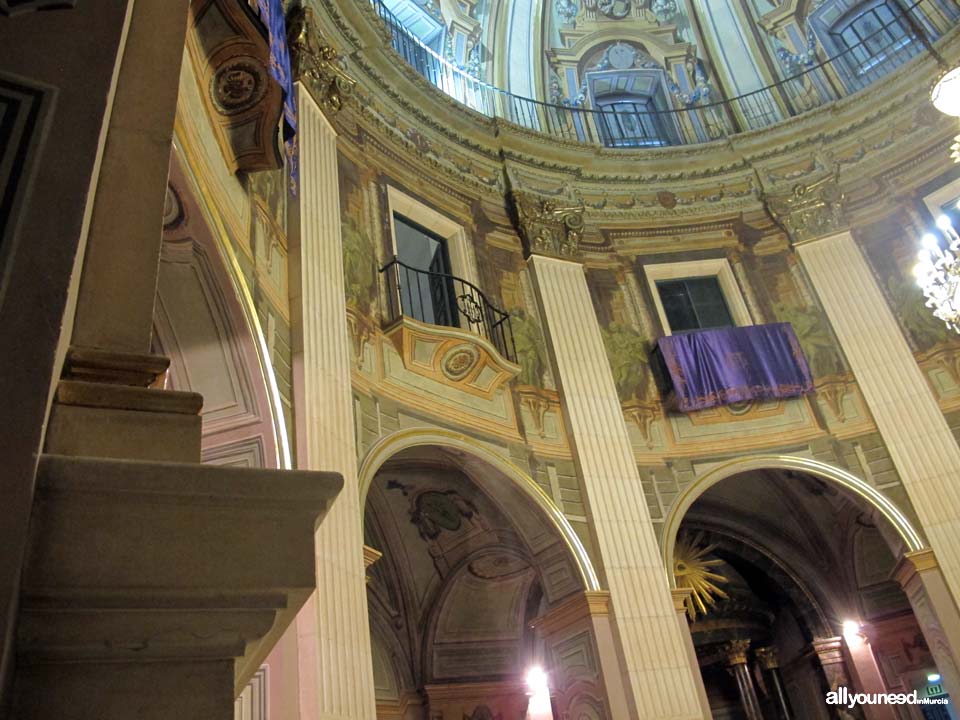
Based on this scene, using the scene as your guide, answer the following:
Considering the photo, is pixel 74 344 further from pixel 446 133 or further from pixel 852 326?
pixel 852 326

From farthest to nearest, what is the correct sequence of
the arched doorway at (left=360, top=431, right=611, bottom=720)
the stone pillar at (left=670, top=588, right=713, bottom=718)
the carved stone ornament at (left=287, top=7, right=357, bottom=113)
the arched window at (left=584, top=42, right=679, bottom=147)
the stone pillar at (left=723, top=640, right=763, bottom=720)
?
1. the arched window at (left=584, top=42, right=679, bottom=147)
2. the stone pillar at (left=723, top=640, right=763, bottom=720)
3. the arched doorway at (left=360, top=431, right=611, bottom=720)
4. the carved stone ornament at (left=287, top=7, right=357, bottom=113)
5. the stone pillar at (left=670, top=588, right=713, bottom=718)

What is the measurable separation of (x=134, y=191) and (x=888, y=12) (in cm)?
1529

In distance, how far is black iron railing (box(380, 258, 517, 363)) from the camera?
983 centimetres

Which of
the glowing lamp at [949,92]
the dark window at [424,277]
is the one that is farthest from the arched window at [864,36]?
the dark window at [424,277]

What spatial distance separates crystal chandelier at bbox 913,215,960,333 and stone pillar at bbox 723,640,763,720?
6370 mm

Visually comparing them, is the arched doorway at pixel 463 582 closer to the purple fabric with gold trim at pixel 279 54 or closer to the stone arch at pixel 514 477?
the stone arch at pixel 514 477

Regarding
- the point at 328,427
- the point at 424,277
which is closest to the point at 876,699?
the point at 424,277

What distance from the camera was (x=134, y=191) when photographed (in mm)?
2174

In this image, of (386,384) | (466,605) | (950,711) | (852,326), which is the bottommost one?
(950,711)

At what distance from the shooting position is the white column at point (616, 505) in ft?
27.3

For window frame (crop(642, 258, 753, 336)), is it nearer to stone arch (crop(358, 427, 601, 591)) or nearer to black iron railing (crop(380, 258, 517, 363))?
black iron railing (crop(380, 258, 517, 363))

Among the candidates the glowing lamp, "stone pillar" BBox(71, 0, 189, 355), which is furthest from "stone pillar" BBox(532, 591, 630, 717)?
"stone pillar" BBox(71, 0, 189, 355)

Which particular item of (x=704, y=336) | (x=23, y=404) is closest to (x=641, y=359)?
(x=704, y=336)

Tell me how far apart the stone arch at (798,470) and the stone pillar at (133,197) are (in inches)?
320
